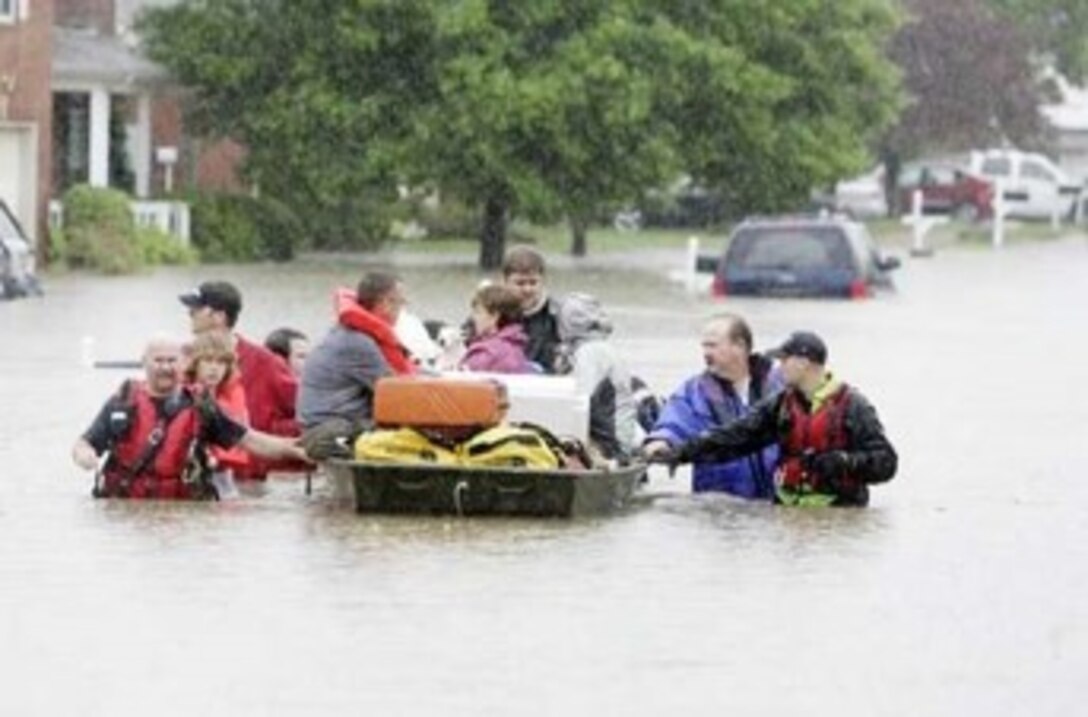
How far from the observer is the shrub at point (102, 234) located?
59969mm

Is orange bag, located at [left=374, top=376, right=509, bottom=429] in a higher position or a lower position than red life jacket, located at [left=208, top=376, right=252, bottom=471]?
higher

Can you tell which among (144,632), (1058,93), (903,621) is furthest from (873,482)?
(1058,93)

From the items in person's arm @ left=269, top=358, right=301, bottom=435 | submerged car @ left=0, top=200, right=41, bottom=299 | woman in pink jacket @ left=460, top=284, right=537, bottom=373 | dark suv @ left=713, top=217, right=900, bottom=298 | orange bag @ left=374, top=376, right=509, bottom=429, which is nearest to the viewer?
orange bag @ left=374, top=376, right=509, bottom=429

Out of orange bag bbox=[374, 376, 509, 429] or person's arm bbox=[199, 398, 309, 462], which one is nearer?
orange bag bbox=[374, 376, 509, 429]

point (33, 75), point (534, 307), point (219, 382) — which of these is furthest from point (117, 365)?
point (33, 75)

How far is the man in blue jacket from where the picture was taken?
816 inches

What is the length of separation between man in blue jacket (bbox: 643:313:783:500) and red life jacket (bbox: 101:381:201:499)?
235 cm

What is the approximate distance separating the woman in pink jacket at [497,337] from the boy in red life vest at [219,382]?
50.6 inches

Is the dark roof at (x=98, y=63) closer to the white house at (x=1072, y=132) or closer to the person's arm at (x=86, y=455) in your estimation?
the person's arm at (x=86, y=455)

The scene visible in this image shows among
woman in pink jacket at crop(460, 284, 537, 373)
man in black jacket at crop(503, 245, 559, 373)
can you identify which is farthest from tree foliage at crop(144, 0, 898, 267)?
woman in pink jacket at crop(460, 284, 537, 373)

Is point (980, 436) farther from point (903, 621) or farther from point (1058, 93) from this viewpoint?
point (1058, 93)

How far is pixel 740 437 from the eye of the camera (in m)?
20.2

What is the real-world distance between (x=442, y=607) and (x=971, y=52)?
82.8 metres

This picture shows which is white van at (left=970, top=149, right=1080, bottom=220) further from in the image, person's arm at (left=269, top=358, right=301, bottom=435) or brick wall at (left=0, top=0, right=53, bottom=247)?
person's arm at (left=269, top=358, right=301, bottom=435)
